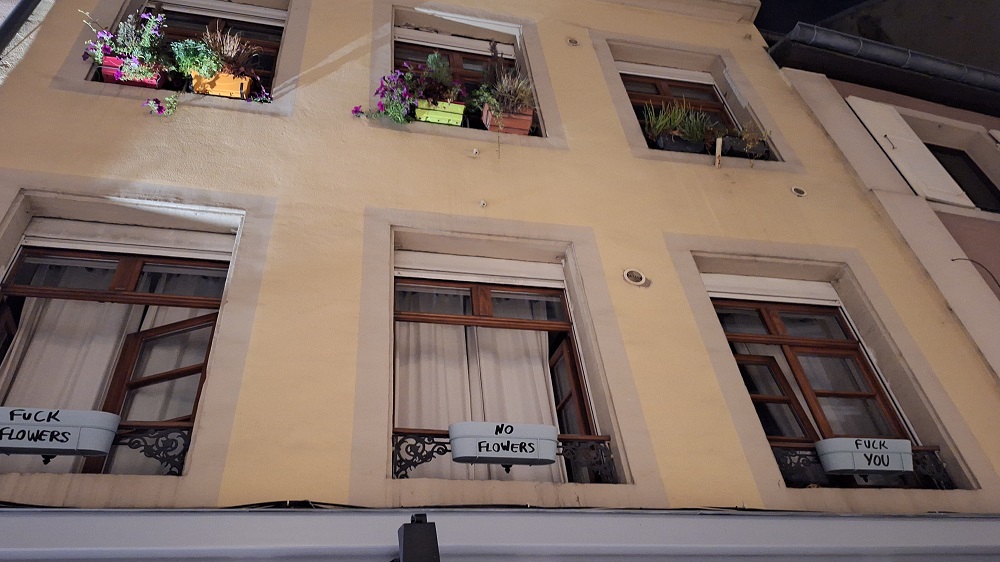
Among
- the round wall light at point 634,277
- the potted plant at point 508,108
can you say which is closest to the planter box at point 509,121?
the potted plant at point 508,108

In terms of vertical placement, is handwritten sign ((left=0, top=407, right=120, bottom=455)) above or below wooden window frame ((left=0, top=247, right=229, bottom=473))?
below

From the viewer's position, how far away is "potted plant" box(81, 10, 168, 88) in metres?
4.62

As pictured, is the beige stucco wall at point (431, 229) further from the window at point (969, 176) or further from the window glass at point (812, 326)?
the window at point (969, 176)

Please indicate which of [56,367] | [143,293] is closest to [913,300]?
[143,293]

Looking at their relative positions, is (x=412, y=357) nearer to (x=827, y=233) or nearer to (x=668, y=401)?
(x=668, y=401)

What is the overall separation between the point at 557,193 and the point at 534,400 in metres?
1.55

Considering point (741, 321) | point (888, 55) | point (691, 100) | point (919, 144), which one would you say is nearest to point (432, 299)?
point (741, 321)

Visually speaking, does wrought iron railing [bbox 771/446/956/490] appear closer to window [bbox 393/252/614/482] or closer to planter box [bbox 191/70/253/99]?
window [bbox 393/252/614/482]

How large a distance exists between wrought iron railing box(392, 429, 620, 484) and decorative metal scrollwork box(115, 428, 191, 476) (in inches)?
37.0

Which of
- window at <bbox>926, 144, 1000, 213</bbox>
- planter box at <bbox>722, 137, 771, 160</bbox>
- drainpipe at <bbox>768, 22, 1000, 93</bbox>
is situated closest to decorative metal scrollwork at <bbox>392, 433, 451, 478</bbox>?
planter box at <bbox>722, 137, 771, 160</bbox>

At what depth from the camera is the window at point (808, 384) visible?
3896 millimetres

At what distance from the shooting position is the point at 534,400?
3.92m

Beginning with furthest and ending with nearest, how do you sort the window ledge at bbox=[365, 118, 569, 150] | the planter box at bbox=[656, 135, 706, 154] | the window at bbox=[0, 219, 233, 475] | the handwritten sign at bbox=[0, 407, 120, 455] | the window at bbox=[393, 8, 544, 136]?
the window at bbox=[393, 8, 544, 136] → the planter box at bbox=[656, 135, 706, 154] → the window ledge at bbox=[365, 118, 569, 150] → the window at bbox=[0, 219, 233, 475] → the handwritten sign at bbox=[0, 407, 120, 455]

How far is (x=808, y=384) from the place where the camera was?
424 cm
